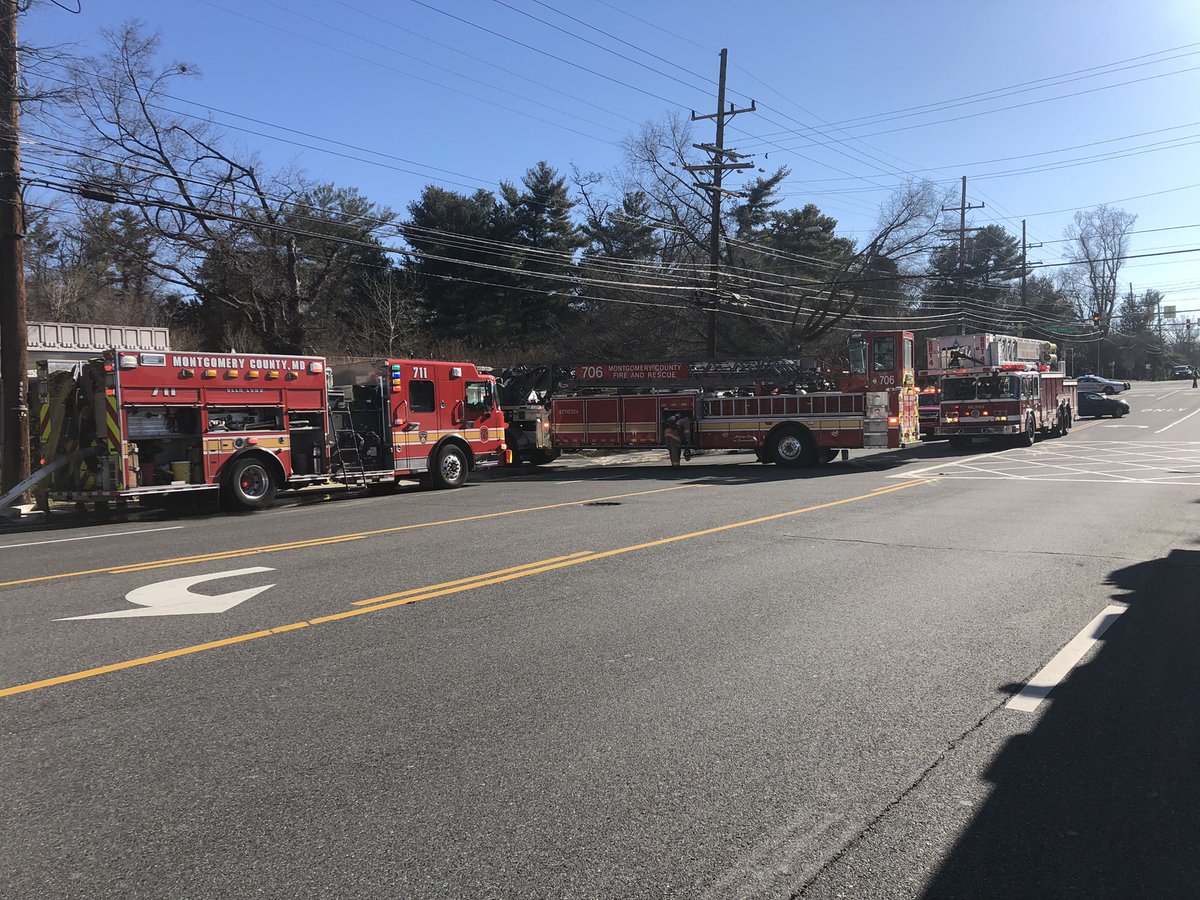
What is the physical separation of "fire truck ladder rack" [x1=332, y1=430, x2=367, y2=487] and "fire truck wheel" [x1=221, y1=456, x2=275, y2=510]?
1.51 m

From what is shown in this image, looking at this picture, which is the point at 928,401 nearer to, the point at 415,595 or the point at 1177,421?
the point at 1177,421

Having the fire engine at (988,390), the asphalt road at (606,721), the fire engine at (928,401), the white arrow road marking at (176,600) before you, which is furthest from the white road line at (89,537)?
the fire engine at (928,401)

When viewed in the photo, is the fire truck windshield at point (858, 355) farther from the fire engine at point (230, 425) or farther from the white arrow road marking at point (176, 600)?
the white arrow road marking at point (176, 600)

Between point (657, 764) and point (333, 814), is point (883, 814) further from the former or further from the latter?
point (333, 814)

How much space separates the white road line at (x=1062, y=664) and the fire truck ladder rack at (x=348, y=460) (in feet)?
44.8

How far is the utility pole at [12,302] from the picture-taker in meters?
15.3

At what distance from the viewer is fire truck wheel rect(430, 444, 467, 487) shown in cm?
1906

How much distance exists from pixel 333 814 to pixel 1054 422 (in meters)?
32.7

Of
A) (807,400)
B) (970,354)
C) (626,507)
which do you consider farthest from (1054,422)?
(626,507)

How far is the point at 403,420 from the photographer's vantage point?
18266 mm

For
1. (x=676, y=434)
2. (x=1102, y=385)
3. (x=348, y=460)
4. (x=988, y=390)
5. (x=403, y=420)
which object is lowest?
(x=348, y=460)

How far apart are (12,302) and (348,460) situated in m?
6.48

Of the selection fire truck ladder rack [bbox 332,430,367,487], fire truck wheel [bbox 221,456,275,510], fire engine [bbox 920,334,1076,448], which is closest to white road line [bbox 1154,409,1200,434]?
fire engine [bbox 920,334,1076,448]

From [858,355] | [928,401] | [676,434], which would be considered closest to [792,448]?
[858,355]
